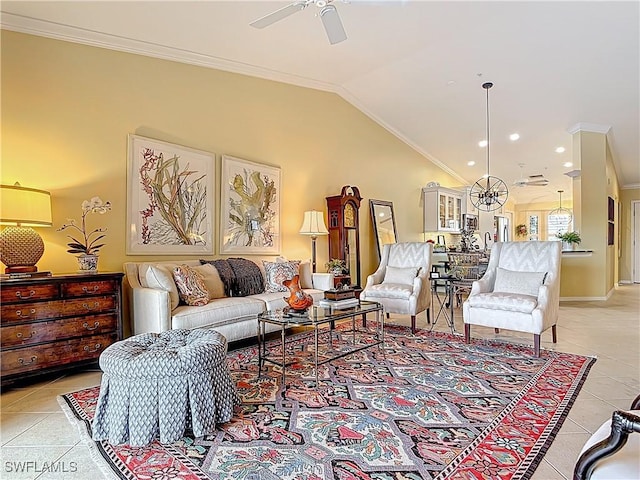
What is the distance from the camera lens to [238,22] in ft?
12.6

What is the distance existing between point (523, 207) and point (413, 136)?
286 inches

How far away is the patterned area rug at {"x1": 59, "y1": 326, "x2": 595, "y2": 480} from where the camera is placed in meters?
1.75

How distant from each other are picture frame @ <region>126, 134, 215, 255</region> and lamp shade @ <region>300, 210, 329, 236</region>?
136 centimetres

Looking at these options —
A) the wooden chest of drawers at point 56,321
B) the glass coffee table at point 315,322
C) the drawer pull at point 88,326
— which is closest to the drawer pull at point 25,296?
the wooden chest of drawers at point 56,321

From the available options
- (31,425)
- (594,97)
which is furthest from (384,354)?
(594,97)

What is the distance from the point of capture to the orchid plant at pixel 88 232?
11.1 feet

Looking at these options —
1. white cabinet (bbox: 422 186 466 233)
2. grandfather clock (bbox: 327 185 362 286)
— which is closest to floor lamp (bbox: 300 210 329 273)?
grandfather clock (bbox: 327 185 362 286)

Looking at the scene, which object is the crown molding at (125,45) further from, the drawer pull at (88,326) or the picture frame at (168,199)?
the drawer pull at (88,326)

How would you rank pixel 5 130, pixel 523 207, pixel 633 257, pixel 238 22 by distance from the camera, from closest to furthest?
1. pixel 5 130
2. pixel 238 22
3. pixel 633 257
4. pixel 523 207

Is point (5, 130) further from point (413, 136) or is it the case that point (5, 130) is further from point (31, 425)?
point (413, 136)

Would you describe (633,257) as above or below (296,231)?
below

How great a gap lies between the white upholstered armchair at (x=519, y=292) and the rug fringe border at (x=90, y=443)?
127 inches

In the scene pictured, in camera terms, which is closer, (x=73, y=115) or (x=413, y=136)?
(x=73, y=115)

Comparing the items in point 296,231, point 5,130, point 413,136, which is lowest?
point 296,231
